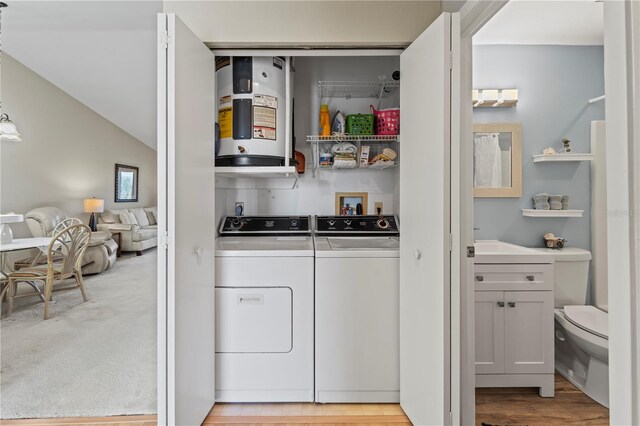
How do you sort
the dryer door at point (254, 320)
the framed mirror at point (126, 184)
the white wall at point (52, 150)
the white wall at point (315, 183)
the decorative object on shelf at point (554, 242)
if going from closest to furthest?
the dryer door at point (254, 320) → the decorative object on shelf at point (554, 242) → the white wall at point (315, 183) → the white wall at point (52, 150) → the framed mirror at point (126, 184)

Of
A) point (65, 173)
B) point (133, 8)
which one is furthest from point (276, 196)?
point (65, 173)

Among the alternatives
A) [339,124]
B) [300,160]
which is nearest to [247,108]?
[300,160]

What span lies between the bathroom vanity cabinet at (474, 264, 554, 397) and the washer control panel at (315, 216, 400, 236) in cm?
66

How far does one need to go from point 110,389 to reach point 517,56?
351cm

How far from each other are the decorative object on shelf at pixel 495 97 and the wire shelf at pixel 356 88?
1.95 ft

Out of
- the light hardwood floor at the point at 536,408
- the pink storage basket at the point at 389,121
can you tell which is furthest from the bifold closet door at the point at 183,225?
the light hardwood floor at the point at 536,408

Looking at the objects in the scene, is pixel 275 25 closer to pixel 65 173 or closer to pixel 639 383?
pixel 639 383

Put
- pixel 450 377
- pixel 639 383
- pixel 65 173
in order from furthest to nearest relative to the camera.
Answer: pixel 65 173
pixel 450 377
pixel 639 383

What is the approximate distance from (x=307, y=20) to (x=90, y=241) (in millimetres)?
4165

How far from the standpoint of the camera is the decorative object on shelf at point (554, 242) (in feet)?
7.42

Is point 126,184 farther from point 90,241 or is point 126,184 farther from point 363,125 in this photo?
point 363,125

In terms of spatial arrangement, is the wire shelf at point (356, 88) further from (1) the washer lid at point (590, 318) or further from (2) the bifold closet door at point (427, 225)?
(1) the washer lid at point (590, 318)

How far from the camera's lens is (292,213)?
2461 mm

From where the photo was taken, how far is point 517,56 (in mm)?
2371
